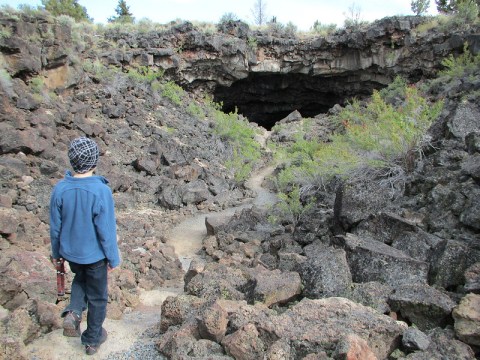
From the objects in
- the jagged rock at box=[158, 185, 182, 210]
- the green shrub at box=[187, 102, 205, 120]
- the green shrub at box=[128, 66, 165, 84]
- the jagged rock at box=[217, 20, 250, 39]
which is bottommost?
the jagged rock at box=[158, 185, 182, 210]

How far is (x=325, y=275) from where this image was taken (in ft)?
13.1

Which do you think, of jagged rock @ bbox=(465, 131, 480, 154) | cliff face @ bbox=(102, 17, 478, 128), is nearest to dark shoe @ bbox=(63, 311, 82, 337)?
jagged rock @ bbox=(465, 131, 480, 154)

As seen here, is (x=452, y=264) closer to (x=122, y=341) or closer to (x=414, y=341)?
(x=414, y=341)

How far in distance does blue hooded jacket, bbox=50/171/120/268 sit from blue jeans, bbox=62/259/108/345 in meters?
0.13

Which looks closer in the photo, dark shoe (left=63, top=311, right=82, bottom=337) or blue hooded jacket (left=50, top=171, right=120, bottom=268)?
blue hooded jacket (left=50, top=171, right=120, bottom=268)

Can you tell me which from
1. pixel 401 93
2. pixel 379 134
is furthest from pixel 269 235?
pixel 401 93

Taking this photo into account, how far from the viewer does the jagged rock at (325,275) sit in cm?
388

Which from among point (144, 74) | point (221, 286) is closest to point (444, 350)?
point (221, 286)

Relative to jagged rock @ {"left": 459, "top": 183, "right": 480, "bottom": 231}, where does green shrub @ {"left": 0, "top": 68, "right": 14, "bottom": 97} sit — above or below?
above

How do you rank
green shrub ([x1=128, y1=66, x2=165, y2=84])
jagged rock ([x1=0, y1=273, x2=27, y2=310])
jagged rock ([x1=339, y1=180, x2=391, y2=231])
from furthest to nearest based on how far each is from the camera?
green shrub ([x1=128, y1=66, x2=165, y2=84]) → jagged rock ([x1=339, y1=180, x2=391, y2=231]) → jagged rock ([x1=0, y1=273, x2=27, y2=310])

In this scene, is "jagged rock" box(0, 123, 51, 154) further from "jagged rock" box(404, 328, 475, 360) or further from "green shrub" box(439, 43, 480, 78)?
"green shrub" box(439, 43, 480, 78)

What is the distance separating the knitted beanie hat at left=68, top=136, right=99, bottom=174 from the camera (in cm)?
301

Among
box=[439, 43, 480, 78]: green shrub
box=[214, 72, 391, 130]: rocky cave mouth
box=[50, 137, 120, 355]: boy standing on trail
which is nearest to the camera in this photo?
box=[50, 137, 120, 355]: boy standing on trail

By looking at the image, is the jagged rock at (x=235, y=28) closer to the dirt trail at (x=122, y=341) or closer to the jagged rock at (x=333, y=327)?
the dirt trail at (x=122, y=341)
